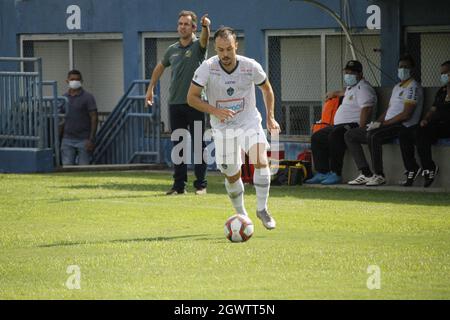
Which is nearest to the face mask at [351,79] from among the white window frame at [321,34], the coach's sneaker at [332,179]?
the coach's sneaker at [332,179]

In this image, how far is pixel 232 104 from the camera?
45.8 feet

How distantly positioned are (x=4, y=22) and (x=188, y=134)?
999cm

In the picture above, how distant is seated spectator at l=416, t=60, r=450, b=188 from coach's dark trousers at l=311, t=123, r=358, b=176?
1.51 metres

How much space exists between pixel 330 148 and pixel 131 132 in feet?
19.6

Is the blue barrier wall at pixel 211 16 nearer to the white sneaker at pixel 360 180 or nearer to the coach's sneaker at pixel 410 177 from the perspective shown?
the white sneaker at pixel 360 180

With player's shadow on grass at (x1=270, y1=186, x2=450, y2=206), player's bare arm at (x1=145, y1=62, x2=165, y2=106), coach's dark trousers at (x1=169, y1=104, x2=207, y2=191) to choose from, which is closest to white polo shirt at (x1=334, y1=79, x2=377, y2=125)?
player's shadow on grass at (x1=270, y1=186, x2=450, y2=206)

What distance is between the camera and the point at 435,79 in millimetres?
21281

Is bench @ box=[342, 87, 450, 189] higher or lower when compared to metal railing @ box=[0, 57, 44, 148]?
lower

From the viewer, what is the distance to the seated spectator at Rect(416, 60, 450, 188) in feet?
62.3

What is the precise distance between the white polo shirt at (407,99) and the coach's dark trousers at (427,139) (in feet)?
1.50

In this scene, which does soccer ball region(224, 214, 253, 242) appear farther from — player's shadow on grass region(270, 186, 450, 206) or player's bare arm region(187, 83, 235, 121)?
player's shadow on grass region(270, 186, 450, 206)

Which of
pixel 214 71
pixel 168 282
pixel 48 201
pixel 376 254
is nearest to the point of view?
pixel 168 282
